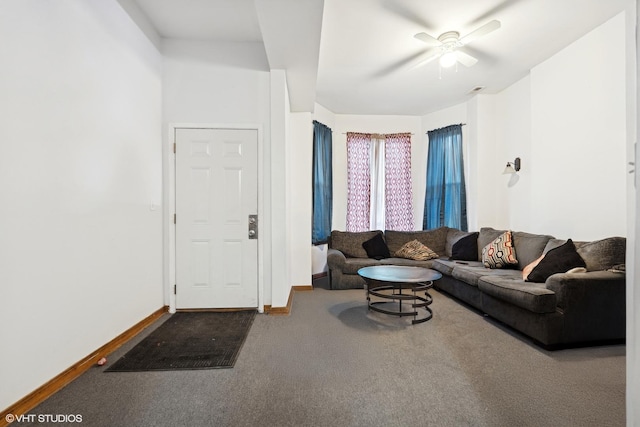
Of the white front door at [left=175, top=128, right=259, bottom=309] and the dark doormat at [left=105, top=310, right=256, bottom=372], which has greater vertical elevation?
the white front door at [left=175, top=128, right=259, bottom=309]

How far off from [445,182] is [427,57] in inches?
90.0

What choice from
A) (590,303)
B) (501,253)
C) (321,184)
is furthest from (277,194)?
(590,303)

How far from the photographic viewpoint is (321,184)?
4836mm

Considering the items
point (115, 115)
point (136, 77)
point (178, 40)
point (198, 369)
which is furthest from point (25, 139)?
point (178, 40)

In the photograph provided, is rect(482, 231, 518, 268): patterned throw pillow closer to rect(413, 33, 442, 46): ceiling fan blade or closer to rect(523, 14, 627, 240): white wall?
rect(523, 14, 627, 240): white wall

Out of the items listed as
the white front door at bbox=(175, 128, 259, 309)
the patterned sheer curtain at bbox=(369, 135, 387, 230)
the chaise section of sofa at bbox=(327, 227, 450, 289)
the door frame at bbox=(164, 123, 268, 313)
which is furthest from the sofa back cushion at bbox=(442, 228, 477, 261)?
the white front door at bbox=(175, 128, 259, 309)

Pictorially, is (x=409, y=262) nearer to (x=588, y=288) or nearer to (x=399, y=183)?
(x=399, y=183)

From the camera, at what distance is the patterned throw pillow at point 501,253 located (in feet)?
11.8

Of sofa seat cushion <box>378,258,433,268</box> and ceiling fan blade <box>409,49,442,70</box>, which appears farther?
sofa seat cushion <box>378,258,433,268</box>

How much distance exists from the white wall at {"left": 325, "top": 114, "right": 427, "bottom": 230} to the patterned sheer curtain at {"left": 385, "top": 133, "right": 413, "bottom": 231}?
A: 0.14 meters

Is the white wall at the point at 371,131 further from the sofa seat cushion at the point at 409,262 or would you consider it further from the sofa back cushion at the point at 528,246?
the sofa back cushion at the point at 528,246

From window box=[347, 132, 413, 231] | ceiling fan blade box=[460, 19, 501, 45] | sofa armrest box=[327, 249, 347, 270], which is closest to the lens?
ceiling fan blade box=[460, 19, 501, 45]

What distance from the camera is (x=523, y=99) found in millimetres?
4168

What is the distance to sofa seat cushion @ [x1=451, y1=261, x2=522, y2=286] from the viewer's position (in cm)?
322
